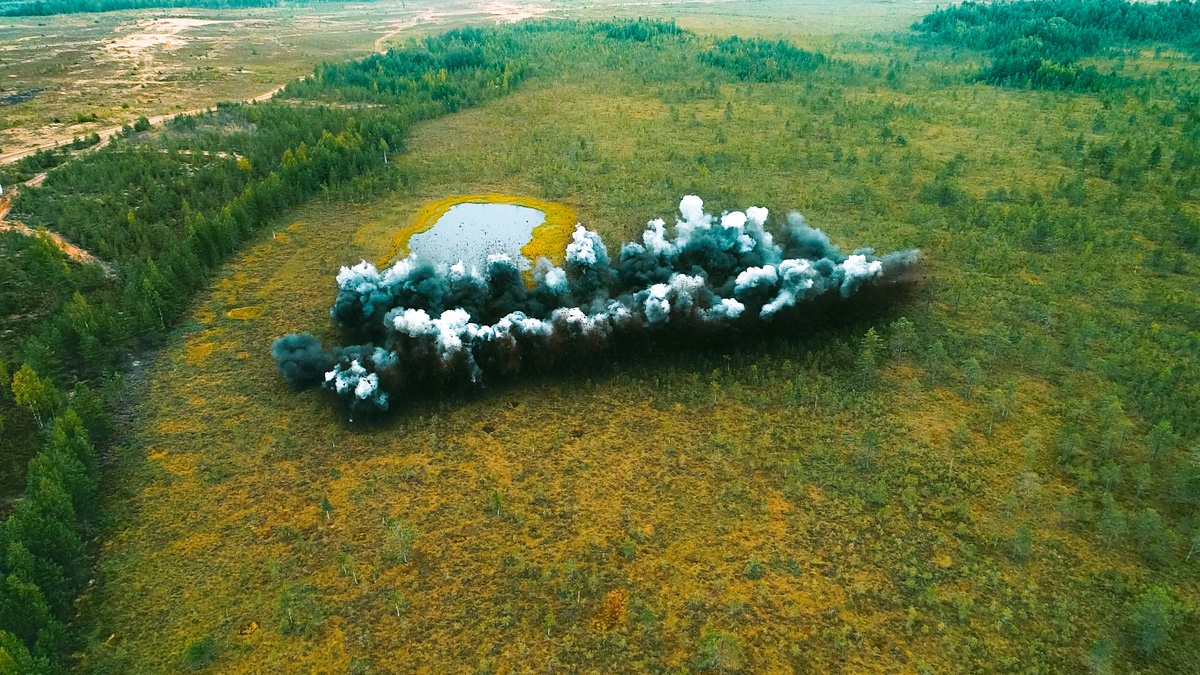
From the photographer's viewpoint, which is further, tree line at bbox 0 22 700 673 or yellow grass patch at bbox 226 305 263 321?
yellow grass patch at bbox 226 305 263 321

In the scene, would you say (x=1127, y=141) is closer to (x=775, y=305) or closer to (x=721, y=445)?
(x=775, y=305)

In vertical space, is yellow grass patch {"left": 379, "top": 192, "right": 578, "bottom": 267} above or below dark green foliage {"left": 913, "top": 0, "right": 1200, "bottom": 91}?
below

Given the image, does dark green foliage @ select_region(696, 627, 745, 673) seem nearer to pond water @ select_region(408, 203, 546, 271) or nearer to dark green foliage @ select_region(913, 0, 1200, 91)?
pond water @ select_region(408, 203, 546, 271)

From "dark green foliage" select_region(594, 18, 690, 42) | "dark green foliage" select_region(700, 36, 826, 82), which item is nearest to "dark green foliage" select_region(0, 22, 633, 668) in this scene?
"dark green foliage" select_region(700, 36, 826, 82)

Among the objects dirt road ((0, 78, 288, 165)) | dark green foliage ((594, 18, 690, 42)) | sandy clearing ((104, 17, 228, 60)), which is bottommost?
dirt road ((0, 78, 288, 165))

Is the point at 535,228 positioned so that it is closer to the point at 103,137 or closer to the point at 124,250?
the point at 124,250

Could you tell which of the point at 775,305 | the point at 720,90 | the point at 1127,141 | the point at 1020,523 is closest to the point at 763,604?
the point at 1020,523

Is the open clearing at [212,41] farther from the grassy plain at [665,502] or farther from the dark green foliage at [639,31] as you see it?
the grassy plain at [665,502]
